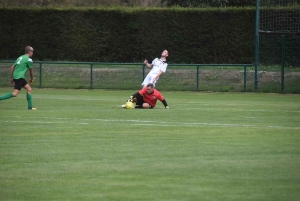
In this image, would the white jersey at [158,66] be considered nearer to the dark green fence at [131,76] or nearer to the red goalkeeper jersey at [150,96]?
the red goalkeeper jersey at [150,96]

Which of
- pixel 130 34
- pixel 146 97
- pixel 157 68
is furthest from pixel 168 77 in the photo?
pixel 146 97

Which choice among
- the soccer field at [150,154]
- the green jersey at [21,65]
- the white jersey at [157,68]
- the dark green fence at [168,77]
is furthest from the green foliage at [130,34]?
the green jersey at [21,65]

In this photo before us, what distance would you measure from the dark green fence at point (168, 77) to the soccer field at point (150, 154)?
1020cm

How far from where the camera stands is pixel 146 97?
2420 centimetres

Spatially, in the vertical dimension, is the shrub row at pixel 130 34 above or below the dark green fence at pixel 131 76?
above

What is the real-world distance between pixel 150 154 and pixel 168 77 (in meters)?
22.7

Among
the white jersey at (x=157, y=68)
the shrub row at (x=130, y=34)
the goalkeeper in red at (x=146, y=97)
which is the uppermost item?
the shrub row at (x=130, y=34)

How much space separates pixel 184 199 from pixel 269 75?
2524cm

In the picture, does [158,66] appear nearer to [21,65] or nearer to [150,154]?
[21,65]

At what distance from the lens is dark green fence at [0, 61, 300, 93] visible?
33.9 metres

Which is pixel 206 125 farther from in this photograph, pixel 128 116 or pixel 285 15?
pixel 285 15

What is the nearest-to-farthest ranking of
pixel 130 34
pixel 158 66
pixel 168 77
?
pixel 158 66, pixel 168 77, pixel 130 34

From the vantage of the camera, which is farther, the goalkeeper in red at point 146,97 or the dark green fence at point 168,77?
the dark green fence at point 168,77

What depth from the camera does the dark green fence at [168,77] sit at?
3394 centimetres
